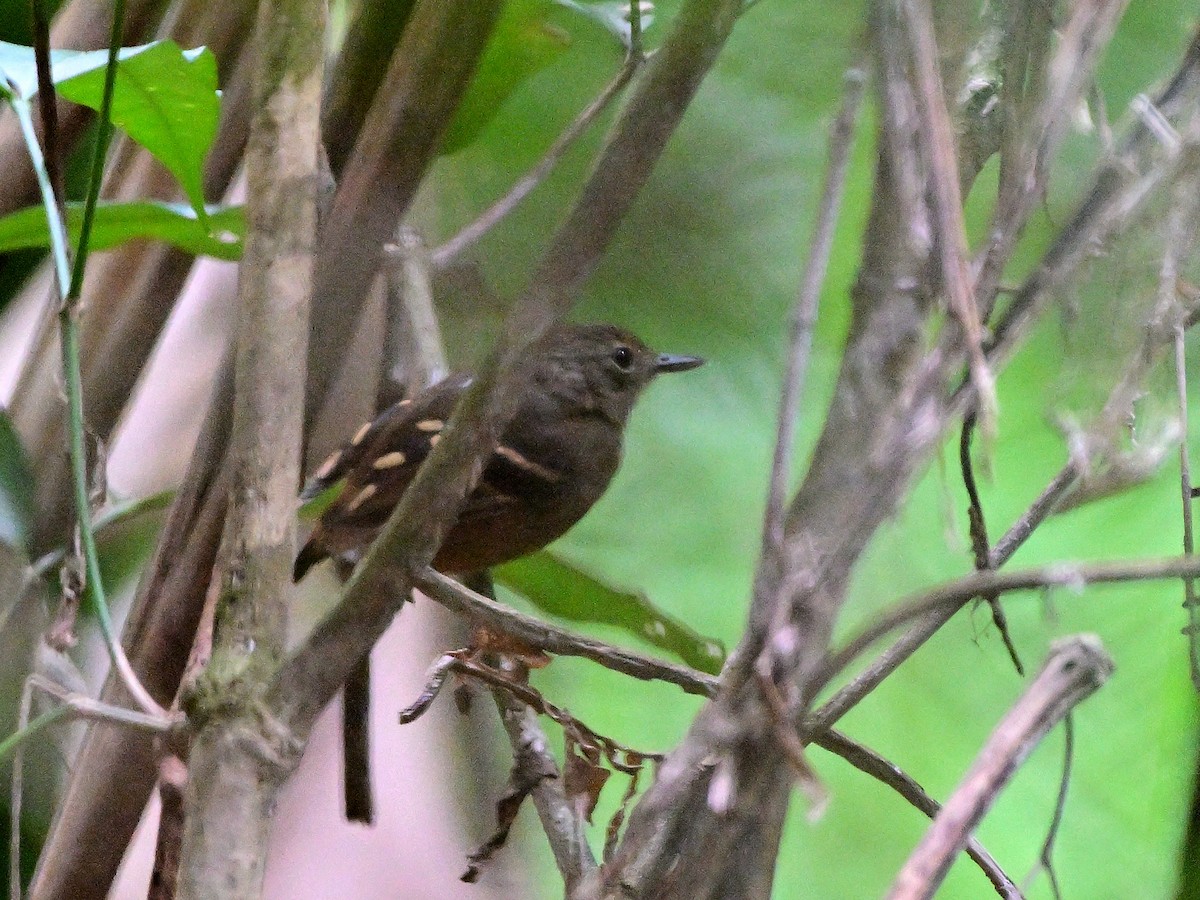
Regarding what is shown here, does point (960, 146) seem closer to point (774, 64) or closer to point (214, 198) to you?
point (774, 64)

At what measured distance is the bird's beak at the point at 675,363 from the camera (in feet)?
4.74

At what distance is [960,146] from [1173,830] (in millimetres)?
995

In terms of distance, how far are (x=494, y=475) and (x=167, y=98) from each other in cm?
42

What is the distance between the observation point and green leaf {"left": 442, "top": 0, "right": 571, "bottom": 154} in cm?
127

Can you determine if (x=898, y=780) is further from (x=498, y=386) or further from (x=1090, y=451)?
(x=498, y=386)

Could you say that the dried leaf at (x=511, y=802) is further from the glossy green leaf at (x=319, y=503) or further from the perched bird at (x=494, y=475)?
the glossy green leaf at (x=319, y=503)

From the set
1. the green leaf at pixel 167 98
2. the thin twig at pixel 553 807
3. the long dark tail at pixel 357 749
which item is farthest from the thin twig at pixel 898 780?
the green leaf at pixel 167 98

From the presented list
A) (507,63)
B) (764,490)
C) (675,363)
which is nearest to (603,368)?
(675,363)

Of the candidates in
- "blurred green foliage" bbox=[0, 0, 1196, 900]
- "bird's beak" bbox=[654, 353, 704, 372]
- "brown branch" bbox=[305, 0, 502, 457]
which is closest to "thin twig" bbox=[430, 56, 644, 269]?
"blurred green foliage" bbox=[0, 0, 1196, 900]

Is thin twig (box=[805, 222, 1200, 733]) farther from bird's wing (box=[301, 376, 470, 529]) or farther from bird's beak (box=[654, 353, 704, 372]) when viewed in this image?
bird's beak (box=[654, 353, 704, 372])

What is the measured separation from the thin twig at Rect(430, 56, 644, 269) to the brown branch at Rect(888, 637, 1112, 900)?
67 cm

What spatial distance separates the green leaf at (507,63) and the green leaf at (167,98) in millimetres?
393

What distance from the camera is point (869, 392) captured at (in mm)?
498

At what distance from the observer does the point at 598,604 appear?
1231mm
